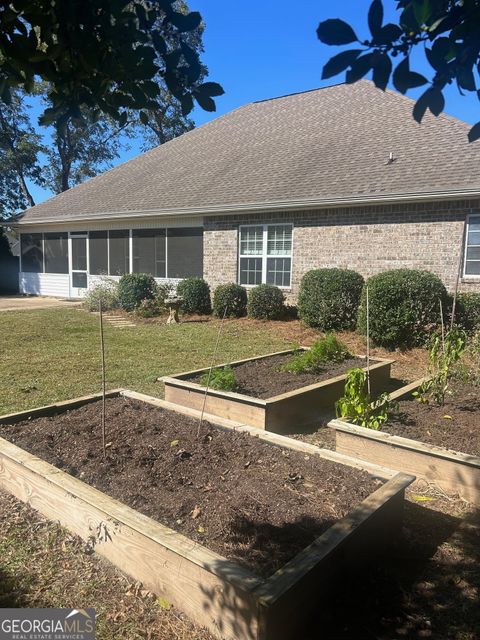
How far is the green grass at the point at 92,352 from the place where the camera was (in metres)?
6.68

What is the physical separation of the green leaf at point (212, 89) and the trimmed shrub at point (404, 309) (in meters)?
7.56

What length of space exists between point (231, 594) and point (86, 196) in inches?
757

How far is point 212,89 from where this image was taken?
2.25 meters

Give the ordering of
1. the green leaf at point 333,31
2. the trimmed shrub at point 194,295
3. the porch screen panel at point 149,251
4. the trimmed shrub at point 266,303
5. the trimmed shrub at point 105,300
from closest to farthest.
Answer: the green leaf at point 333,31 < the trimmed shrub at point 266,303 < the trimmed shrub at point 194,295 < the trimmed shrub at point 105,300 < the porch screen panel at point 149,251

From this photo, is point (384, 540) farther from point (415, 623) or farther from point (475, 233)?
point (475, 233)

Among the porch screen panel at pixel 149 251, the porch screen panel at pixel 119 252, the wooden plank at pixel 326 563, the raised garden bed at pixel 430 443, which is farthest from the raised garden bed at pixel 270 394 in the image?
the porch screen panel at pixel 119 252

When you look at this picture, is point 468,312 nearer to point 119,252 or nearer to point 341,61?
point 341,61

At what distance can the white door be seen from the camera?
18.7 meters

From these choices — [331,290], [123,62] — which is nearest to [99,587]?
[123,62]

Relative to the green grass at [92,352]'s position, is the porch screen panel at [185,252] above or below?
above

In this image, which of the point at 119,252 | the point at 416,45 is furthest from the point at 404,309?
the point at 119,252

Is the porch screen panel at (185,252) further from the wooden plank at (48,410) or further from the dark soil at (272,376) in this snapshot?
the wooden plank at (48,410)

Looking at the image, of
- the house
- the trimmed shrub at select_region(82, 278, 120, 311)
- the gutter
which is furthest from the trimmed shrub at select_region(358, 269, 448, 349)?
the trimmed shrub at select_region(82, 278, 120, 311)

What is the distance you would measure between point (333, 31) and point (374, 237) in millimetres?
10439
